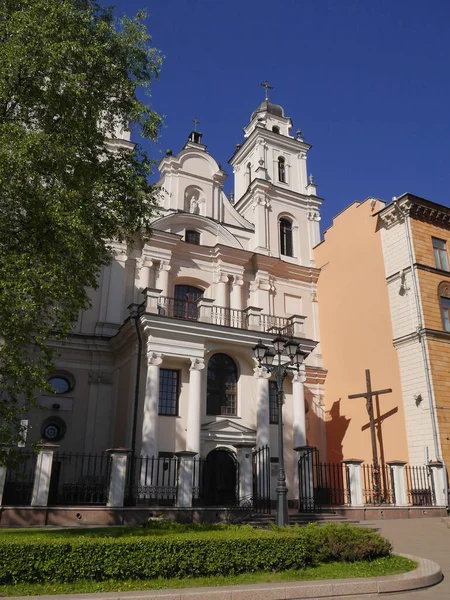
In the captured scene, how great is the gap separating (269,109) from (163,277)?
1595 centimetres

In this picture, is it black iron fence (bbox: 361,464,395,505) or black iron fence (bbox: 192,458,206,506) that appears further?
black iron fence (bbox: 361,464,395,505)

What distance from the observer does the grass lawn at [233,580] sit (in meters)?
7.05

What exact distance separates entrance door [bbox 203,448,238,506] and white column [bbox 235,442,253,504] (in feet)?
8.31

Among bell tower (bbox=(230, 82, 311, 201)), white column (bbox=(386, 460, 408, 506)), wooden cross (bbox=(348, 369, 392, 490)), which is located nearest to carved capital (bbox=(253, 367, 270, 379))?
wooden cross (bbox=(348, 369, 392, 490))

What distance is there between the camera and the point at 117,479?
579 inches

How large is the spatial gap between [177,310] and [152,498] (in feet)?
32.0

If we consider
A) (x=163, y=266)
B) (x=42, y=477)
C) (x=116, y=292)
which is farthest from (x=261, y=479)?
(x=163, y=266)

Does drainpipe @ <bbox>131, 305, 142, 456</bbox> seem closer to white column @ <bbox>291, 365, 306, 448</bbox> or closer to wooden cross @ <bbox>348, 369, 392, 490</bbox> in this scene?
white column @ <bbox>291, 365, 306, 448</bbox>

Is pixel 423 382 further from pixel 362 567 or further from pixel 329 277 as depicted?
pixel 362 567

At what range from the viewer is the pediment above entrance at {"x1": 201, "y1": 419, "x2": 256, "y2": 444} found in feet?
64.4

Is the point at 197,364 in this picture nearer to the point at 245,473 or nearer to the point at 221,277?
the point at 245,473

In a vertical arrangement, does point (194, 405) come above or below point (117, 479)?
above

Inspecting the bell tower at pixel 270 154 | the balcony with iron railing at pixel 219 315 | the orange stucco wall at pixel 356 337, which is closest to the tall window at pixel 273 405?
the balcony with iron railing at pixel 219 315

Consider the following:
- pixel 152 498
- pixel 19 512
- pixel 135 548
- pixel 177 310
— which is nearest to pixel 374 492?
pixel 152 498
